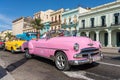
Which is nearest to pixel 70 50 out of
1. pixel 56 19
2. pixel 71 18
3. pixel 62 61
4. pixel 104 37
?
pixel 62 61

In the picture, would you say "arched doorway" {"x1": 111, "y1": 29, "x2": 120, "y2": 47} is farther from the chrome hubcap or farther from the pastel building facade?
the chrome hubcap

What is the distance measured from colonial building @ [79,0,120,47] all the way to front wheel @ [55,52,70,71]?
26736 mm

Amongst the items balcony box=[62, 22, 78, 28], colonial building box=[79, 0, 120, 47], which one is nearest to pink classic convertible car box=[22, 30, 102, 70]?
colonial building box=[79, 0, 120, 47]

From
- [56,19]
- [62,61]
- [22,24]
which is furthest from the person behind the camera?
[22,24]

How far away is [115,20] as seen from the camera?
108ft

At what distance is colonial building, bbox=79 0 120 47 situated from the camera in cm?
3263

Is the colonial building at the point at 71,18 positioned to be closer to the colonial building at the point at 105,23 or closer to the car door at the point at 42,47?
the colonial building at the point at 105,23

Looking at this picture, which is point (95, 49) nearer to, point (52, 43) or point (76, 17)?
point (52, 43)

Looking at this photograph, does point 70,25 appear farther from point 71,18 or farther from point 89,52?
point 89,52

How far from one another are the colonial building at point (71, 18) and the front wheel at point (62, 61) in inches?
1360

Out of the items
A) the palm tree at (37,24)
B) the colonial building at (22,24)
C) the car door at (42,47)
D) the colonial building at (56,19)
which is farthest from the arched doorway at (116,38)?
the colonial building at (22,24)

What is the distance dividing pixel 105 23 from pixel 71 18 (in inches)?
431

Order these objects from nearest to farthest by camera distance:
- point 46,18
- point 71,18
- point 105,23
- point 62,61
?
point 62,61
point 105,23
point 71,18
point 46,18

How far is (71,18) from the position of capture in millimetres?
43594
